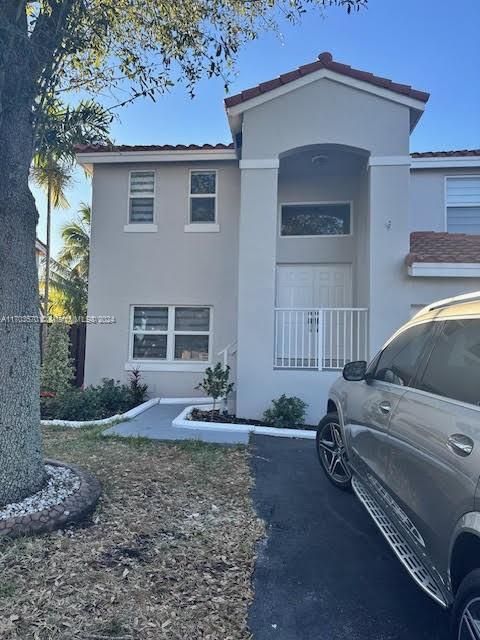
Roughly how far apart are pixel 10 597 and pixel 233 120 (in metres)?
8.39

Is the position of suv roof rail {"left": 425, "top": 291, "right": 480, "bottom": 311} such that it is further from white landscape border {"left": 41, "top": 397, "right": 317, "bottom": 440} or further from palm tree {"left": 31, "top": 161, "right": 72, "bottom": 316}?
palm tree {"left": 31, "top": 161, "right": 72, "bottom": 316}

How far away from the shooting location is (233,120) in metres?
8.58

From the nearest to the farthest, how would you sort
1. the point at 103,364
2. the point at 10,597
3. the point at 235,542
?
the point at 10,597 → the point at 235,542 → the point at 103,364

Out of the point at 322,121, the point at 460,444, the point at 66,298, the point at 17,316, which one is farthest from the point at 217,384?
the point at 66,298

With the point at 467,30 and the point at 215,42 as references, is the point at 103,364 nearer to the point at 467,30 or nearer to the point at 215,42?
the point at 215,42

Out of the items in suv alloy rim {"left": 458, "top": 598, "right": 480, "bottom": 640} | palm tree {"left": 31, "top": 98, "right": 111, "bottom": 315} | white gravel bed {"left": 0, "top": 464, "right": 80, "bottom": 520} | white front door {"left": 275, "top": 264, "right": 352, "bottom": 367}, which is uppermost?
palm tree {"left": 31, "top": 98, "right": 111, "bottom": 315}

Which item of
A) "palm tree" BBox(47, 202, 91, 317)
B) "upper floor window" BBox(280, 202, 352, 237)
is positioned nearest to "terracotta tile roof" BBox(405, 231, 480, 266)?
"upper floor window" BBox(280, 202, 352, 237)

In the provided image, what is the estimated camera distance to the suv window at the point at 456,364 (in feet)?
→ 7.55

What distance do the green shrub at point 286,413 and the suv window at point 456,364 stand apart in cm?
506

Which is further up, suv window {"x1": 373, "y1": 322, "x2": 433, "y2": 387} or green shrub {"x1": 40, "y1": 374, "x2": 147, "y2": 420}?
suv window {"x1": 373, "y1": 322, "x2": 433, "y2": 387}

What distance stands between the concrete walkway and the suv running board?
3456 millimetres

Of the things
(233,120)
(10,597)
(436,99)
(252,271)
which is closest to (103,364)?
(252,271)

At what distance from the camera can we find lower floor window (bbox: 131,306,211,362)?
34.0ft

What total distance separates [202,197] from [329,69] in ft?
13.0
